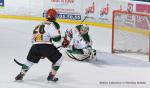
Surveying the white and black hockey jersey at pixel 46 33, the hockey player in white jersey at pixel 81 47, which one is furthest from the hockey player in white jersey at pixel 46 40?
the hockey player in white jersey at pixel 81 47

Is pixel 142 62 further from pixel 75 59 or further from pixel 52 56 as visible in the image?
pixel 52 56

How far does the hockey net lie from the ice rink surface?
0.30 m

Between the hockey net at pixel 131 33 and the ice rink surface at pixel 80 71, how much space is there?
0.30 meters

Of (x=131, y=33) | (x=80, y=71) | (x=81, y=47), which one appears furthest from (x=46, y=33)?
(x=131, y=33)

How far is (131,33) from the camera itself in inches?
412

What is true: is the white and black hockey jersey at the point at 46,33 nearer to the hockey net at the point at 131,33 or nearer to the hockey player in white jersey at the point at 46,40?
the hockey player in white jersey at the point at 46,40

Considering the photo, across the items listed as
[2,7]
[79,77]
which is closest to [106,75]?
[79,77]

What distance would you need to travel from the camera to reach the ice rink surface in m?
6.86

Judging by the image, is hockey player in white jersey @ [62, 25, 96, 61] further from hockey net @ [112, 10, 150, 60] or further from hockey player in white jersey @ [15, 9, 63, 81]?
hockey player in white jersey @ [15, 9, 63, 81]

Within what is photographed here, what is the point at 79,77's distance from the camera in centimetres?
743

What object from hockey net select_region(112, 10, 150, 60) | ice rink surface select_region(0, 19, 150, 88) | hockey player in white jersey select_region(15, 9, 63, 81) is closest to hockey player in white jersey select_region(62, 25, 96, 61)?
ice rink surface select_region(0, 19, 150, 88)

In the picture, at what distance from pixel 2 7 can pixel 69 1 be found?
1.86m

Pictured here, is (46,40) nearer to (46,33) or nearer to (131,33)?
(46,33)

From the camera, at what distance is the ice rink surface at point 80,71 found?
6859 mm
